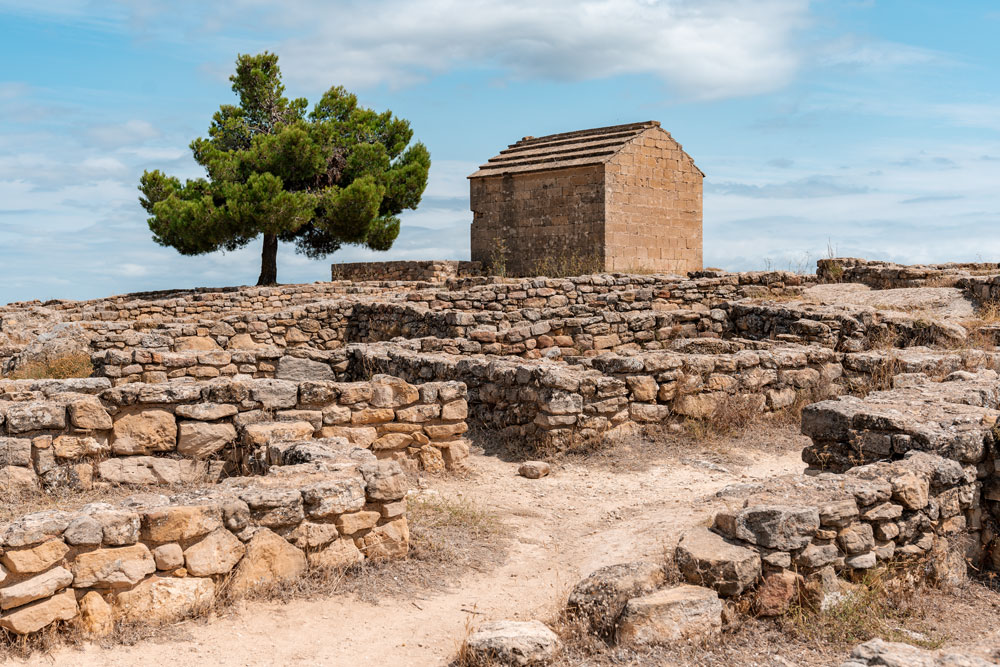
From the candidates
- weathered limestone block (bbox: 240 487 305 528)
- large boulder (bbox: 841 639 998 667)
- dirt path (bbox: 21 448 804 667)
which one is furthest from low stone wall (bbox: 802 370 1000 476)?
weathered limestone block (bbox: 240 487 305 528)

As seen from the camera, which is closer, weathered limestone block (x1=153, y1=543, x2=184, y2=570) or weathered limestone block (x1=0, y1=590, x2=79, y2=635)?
weathered limestone block (x1=0, y1=590, x2=79, y2=635)

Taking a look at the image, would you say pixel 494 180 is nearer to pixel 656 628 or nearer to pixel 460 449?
pixel 460 449

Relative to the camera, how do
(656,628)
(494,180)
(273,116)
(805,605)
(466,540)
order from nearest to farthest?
1. (656,628)
2. (805,605)
3. (466,540)
4. (494,180)
5. (273,116)

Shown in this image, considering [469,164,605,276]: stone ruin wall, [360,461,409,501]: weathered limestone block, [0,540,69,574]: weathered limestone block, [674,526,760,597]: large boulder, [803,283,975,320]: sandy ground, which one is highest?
[469,164,605,276]: stone ruin wall

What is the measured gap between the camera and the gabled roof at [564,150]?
65.5ft

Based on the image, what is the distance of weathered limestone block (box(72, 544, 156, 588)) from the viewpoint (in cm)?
382

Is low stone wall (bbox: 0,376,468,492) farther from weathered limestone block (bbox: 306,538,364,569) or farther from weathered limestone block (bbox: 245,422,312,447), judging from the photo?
weathered limestone block (bbox: 306,538,364,569)

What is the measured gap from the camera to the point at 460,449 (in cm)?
707

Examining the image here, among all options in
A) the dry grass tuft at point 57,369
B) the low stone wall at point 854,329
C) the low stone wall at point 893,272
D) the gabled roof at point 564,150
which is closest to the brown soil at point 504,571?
the low stone wall at point 854,329

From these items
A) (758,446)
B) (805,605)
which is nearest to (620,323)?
(758,446)

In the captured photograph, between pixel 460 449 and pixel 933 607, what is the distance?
149 inches

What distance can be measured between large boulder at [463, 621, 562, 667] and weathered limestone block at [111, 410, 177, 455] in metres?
3.59

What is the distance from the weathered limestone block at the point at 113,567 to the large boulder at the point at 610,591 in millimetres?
2081

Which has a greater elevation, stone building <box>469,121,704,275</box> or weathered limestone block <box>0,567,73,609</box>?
stone building <box>469,121,704,275</box>
